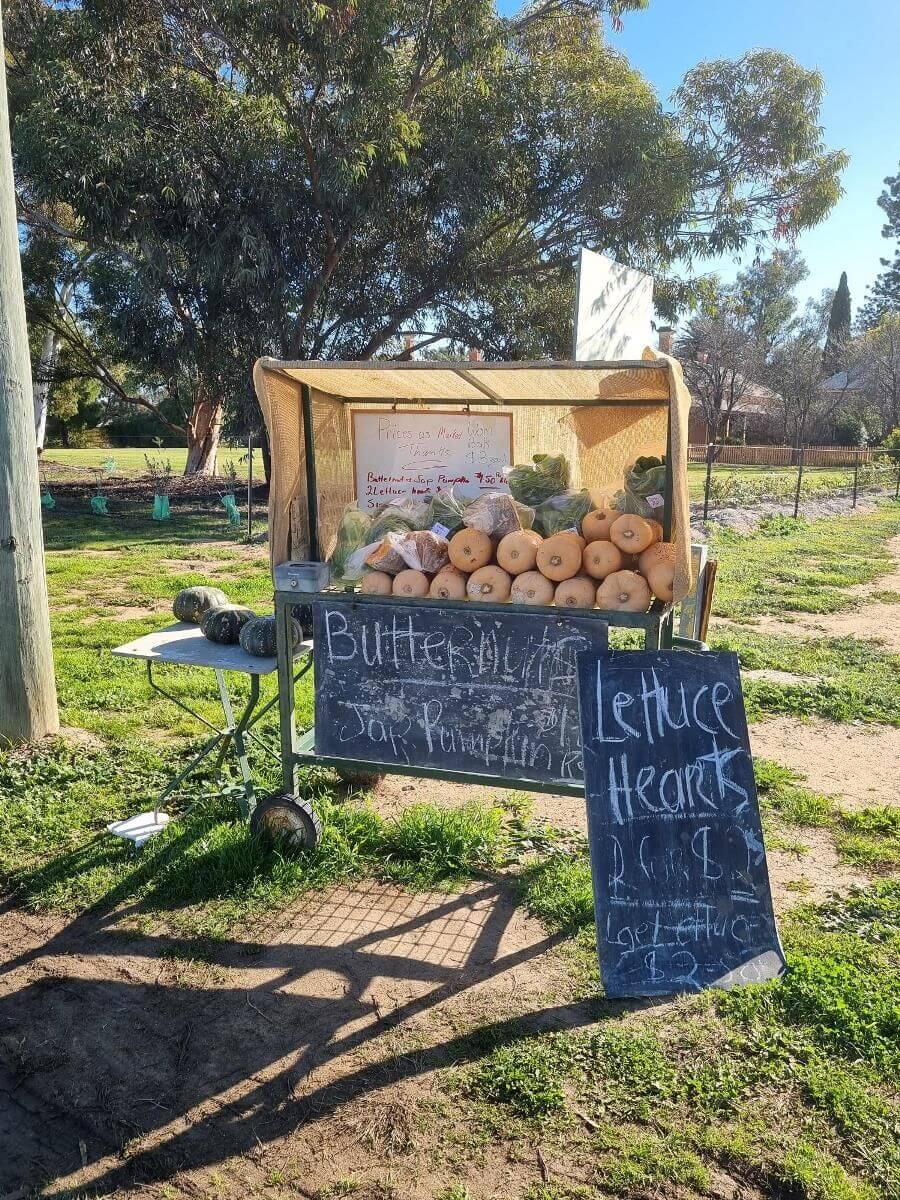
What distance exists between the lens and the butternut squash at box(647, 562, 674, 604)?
3.18m

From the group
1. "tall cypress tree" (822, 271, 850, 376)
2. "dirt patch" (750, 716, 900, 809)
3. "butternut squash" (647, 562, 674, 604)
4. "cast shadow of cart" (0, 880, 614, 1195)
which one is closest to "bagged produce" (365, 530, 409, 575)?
A: "butternut squash" (647, 562, 674, 604)

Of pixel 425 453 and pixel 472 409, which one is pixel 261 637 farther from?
pixel 472 409

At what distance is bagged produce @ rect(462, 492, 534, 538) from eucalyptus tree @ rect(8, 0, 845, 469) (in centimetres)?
1098

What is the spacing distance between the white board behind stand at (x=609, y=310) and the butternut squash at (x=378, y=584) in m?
1.11

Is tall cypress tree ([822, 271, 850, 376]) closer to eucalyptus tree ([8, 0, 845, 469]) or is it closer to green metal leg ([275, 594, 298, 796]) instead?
eucalyptus tree ([8, 0, 845, 469])

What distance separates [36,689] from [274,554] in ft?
6.38

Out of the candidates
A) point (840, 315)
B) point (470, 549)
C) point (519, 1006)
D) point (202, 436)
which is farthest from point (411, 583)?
point (840, 315)

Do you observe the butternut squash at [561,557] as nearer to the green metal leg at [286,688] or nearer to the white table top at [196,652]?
the green metal leg at [286,688]

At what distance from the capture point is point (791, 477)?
29.2 metres

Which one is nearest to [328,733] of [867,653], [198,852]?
[198,852]

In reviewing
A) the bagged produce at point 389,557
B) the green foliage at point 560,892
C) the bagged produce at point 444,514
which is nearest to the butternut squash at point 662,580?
the bagged produce at point 444,514

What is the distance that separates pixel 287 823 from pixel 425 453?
170cm

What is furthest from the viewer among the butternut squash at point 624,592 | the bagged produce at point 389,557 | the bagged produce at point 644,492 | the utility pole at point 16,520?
the utility pole at point 16,520

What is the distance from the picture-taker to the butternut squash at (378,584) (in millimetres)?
3521
